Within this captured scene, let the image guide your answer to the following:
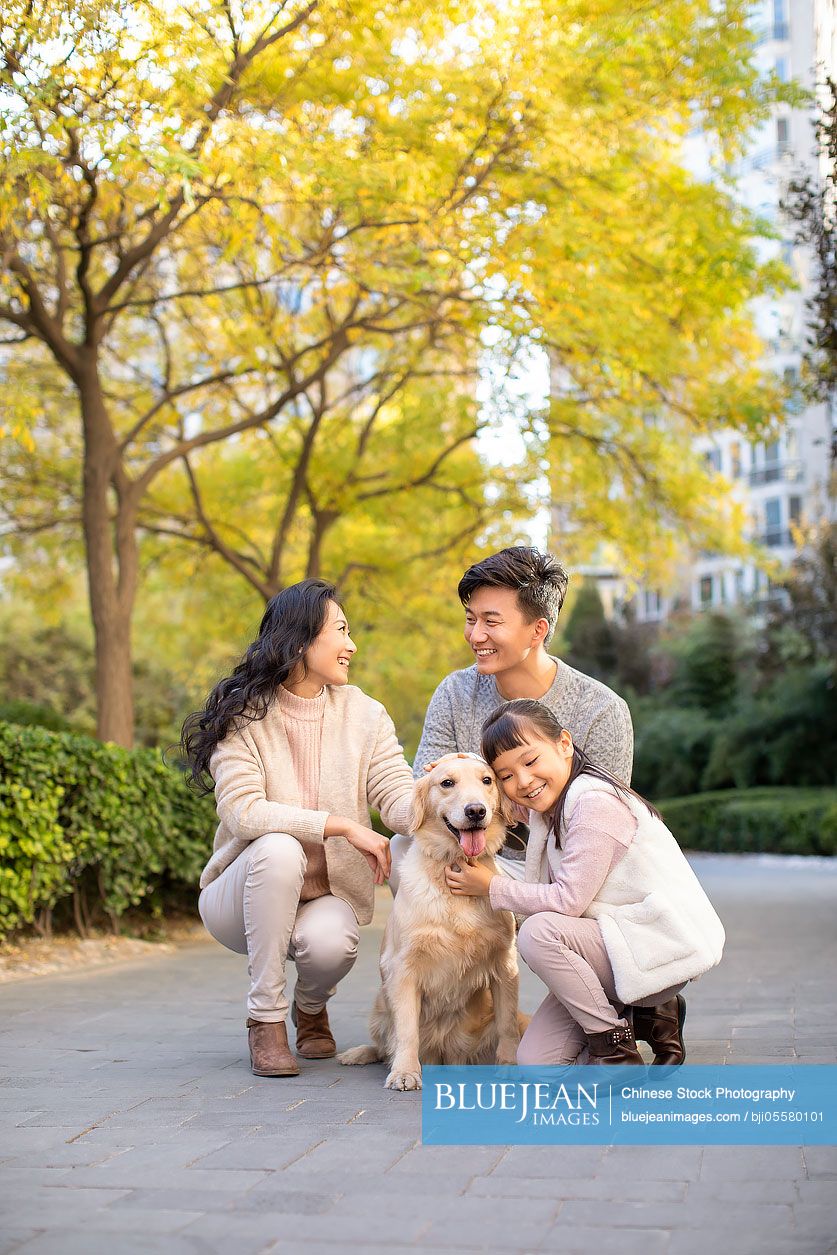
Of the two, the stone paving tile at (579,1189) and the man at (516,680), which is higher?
the man at (516,680)

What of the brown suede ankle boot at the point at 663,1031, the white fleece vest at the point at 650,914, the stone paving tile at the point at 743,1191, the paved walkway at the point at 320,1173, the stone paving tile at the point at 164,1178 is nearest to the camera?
the paved walkway at the point at 320,1173

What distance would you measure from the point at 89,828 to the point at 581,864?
485 cm

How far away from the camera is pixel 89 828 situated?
8.38 metres

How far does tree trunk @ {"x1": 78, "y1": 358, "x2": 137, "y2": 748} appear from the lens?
11.1 m

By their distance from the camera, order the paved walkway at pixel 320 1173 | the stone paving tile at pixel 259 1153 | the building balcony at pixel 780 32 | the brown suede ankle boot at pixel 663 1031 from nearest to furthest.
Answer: the paved walkway at pixel 320 1173 → the stone paving tile at pixel 259 1153 → the brown suede ankle boot at pixel 663 1031 → the building balcony at pixel 780 32

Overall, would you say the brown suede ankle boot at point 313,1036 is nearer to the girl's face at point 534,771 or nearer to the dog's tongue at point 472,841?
the dog's tongue at point 472,841

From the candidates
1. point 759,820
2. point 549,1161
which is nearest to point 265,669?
point 549,1161

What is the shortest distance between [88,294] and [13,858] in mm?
5236

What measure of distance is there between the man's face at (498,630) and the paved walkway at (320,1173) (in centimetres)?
158

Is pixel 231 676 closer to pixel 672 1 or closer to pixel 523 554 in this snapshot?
pixel 523 554

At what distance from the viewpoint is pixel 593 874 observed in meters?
4.31

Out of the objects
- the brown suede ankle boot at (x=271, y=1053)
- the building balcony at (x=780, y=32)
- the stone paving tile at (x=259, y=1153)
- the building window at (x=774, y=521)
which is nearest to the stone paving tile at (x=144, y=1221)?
the stone paving tile at (x=259, y=1153)

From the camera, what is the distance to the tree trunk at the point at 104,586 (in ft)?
36.4

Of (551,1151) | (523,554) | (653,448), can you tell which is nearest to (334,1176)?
(551,1151)
